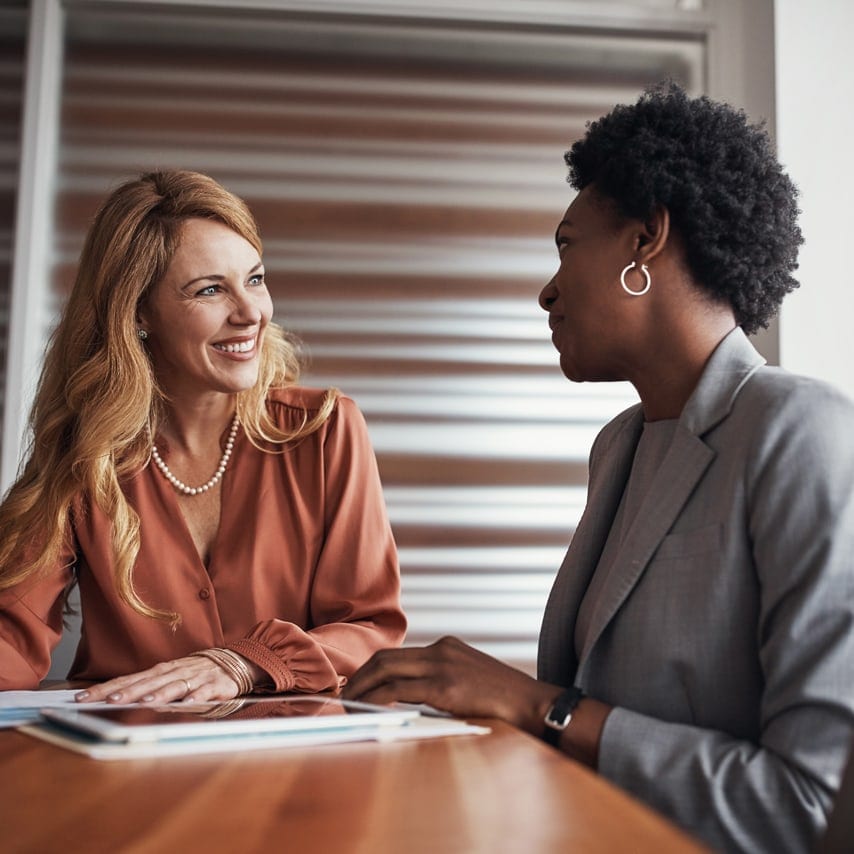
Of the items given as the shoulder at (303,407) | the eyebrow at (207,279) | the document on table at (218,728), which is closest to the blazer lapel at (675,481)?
the document on table at (218,728)

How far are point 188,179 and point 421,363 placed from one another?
3.30 ft

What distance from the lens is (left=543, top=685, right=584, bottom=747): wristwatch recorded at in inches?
47.7

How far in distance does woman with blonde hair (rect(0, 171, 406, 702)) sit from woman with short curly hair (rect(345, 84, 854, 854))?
0.52m

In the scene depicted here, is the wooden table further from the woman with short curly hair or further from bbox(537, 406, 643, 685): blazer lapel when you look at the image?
bbox(537, 406, 643, 685): blazer lapel

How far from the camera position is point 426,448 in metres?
3.13

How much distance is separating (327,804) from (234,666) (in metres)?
0.88

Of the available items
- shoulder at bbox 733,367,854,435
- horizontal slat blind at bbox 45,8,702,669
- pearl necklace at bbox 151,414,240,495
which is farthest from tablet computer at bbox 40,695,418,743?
horizontal slat blind at bbox 45,8,702,669

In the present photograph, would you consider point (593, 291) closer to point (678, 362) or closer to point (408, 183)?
point (678, 362)

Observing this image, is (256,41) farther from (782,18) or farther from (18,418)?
(782,18)

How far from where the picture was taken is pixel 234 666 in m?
1.63

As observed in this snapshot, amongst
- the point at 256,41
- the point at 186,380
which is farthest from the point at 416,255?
the point at 186,380

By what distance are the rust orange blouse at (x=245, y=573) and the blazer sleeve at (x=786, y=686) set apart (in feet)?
2.68

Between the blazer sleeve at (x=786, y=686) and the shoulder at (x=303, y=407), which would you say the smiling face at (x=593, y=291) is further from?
the shoulder at (x=303, y=407)

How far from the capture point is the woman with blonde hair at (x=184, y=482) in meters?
1.97
